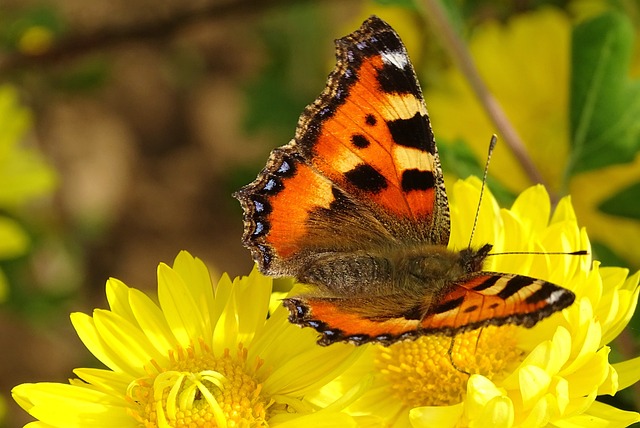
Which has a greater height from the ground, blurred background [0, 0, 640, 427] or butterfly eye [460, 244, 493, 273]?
blurred background [0, 0, 640, 427]

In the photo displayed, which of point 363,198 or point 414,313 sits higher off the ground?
point 363,198

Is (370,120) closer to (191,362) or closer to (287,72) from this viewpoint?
(191,362)

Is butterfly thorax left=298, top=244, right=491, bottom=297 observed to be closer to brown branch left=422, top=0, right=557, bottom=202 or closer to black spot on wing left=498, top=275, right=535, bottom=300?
black spot on wing left=498, top=275, right=535, bottom=300

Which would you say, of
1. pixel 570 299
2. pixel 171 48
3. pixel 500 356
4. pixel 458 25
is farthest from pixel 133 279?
pixel 570 299

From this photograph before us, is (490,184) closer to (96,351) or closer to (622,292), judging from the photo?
(622,292)

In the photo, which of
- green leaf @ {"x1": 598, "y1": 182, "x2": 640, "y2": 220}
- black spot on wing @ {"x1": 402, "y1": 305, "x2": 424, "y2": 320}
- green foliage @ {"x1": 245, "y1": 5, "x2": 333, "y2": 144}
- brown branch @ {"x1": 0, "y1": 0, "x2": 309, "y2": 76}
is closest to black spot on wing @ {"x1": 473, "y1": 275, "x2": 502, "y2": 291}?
black spot on wing @ {"x1": 402, "y1": 305, "x2": 424, "y2": 320}

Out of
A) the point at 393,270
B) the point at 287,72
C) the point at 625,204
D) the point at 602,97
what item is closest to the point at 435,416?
the point at 393,270

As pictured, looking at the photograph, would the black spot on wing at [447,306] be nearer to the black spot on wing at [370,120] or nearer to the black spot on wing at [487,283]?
the black spot on wing at [487,283]
